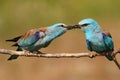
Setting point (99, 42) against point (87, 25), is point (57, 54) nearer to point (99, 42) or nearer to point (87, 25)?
point (87, 25)

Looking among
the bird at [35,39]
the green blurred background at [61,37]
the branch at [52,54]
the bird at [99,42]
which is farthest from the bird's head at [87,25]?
the green blurred background at [61,37]

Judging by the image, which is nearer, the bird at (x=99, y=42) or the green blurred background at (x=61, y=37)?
the bird at (x=99, y=42)

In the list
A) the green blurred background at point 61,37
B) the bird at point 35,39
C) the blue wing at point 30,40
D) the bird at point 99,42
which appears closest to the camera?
the bird at point 99,42

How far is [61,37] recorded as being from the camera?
11.7m

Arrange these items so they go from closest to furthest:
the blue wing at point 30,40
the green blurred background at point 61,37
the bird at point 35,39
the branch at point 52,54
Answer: the branch at point 52,54
the bird at point 35,39
the blue wing at point 30,40
the green blurred background at point 61,37

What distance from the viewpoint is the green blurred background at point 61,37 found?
10.6 metres

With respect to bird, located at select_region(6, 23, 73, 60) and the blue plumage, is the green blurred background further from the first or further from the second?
the blue plumage

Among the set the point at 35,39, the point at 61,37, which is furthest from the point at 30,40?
the point at 61,37

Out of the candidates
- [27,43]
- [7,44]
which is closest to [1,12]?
[7,44]

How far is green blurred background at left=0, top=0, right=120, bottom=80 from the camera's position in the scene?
10.6 metres

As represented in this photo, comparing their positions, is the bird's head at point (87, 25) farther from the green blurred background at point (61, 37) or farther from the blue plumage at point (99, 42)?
the green blurred background at point (61, 37)

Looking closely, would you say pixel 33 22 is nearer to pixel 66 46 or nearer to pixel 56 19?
pixel 56 19

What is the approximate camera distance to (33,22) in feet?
42.7

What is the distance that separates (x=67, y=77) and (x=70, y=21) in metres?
2.58
